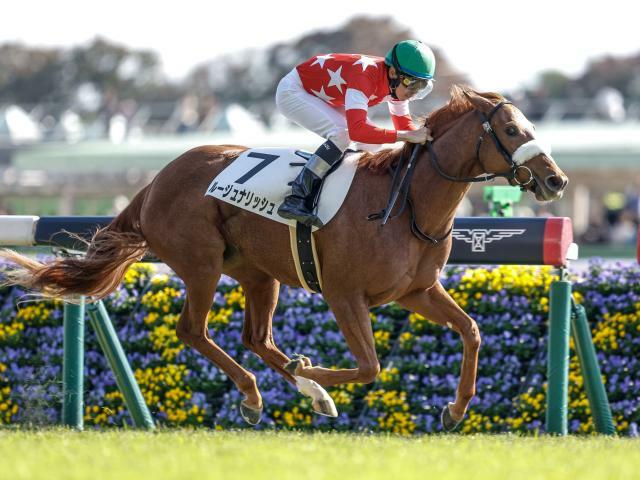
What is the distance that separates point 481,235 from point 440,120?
2.80ft

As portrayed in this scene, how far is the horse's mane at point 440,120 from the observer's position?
6.13 m

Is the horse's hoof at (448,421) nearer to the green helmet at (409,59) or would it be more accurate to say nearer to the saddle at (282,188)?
the saddle at (282,188)

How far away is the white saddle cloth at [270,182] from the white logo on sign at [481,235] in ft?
2.90

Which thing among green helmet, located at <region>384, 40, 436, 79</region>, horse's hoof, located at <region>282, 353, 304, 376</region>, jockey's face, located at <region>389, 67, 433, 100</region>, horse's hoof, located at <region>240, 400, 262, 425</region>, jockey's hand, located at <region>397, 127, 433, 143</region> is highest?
green helmet, located at <region>384, 40, 436, 79</region>

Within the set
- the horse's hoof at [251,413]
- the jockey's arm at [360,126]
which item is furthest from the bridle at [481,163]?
the horse's hoof at [251,413]

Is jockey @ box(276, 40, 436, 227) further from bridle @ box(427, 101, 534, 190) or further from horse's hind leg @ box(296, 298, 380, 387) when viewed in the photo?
horse's hind leg @ box(296, 298, 380, 387)

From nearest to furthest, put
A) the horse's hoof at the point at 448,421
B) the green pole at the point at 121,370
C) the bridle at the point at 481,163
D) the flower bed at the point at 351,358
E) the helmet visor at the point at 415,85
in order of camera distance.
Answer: the bridle at the point at 481,163, the helmet visor at the point at 415,85, the horse's hoof at the point at 448,421, the green pole at the point at 121,370, the flower bed at the point at 351,358

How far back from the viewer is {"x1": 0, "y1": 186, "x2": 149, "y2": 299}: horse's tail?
21.7 ft

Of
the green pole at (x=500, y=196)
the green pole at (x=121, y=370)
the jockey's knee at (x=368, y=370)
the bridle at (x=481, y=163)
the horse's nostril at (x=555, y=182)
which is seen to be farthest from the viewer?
the green pole at (x=500, y=196)

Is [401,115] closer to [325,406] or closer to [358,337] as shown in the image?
[358,337]

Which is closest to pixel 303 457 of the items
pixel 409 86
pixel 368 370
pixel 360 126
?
pixel 368 370

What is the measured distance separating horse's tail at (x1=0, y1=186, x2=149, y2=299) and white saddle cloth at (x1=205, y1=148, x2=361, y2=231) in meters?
0.60

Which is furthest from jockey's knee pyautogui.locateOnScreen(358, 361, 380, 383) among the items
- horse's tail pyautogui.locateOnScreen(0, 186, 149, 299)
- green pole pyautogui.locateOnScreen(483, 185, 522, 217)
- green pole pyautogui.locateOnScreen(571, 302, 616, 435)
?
green pole pyautogui.locateOnScreen(483, 185, 522, 217)

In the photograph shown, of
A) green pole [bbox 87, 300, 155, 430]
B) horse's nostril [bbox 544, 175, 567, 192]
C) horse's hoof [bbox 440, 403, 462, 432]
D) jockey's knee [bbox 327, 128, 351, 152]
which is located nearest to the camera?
horse's nostril [bbox 544, 175, 567, 192]
